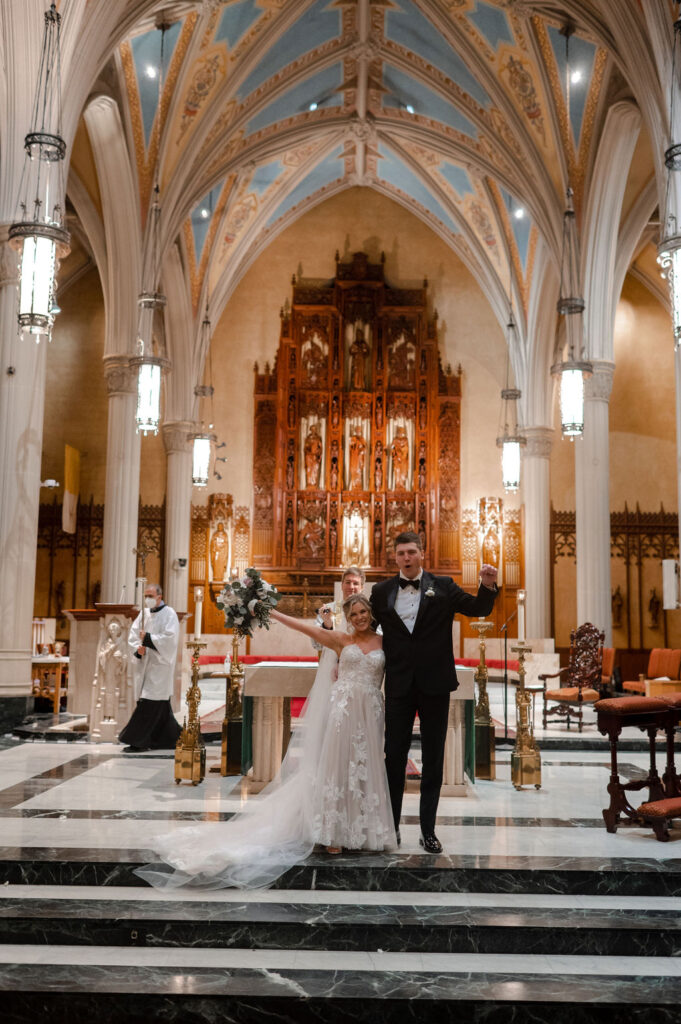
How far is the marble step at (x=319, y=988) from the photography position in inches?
145

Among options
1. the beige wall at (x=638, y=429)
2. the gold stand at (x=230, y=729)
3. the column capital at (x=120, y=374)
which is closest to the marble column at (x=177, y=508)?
the column capital at (x=120, y=374)

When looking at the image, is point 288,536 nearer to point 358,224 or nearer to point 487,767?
point 358,224

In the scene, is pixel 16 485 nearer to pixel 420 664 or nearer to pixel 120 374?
pixel 120 374

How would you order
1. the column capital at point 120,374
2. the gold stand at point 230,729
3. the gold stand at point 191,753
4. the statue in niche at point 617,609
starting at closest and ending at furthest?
the gold stand at point 191,753 < the gold stand at point 230,729 < the column capital at point 120,374 < the statue in niche at point 617,609

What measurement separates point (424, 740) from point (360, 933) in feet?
3.87

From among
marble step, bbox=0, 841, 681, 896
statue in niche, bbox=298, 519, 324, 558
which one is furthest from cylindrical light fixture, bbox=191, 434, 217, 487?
marble step, bbox=0, 841, 681, 896

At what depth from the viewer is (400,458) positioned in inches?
870

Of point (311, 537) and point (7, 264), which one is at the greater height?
point (7, 264)

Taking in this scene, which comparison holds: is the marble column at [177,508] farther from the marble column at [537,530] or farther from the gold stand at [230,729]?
the gold stand at [230,729]

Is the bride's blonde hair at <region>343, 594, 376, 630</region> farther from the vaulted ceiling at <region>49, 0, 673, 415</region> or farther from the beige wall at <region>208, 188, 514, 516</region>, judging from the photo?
the beige wall at <region>208, 188, 514, 516</region>

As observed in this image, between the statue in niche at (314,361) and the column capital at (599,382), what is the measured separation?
8508mm

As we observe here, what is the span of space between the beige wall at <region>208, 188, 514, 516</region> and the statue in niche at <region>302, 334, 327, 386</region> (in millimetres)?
861

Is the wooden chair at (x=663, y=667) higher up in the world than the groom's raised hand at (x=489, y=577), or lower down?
lower down

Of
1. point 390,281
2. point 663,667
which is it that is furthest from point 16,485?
point 390,281
